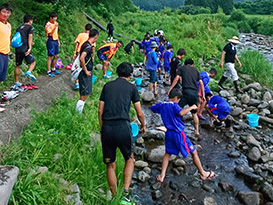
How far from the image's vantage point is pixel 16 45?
571 centimetres

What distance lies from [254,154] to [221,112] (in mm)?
1655

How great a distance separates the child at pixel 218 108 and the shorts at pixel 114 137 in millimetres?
4048

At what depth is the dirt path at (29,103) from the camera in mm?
4750

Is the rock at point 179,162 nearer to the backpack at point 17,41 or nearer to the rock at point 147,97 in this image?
the rock at point 147,97

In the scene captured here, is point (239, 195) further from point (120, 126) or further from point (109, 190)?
point (120, 126)

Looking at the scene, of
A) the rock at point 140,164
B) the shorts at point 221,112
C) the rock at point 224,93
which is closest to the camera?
the rock at point 140,164

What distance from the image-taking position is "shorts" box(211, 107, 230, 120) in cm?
694

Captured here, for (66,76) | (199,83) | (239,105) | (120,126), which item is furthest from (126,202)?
(239,105)

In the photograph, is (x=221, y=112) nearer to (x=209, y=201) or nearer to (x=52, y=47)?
(x=209, y=201)

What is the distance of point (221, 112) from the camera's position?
702 centimetres

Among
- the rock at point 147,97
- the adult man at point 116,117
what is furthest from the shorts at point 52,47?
the adult man at point 116,117

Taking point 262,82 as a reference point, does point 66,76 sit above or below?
above

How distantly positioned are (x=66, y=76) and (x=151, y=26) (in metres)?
19.7

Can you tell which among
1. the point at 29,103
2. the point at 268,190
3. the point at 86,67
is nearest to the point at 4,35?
the point at 29,103
